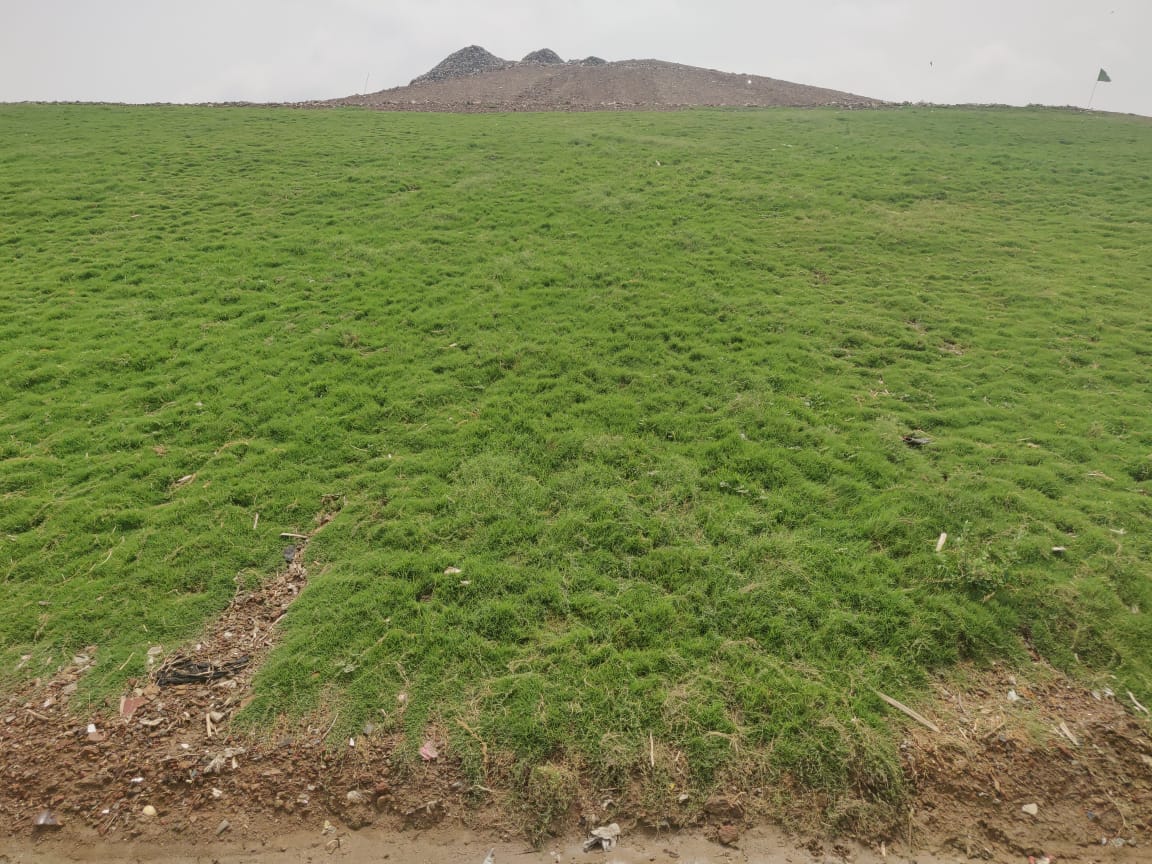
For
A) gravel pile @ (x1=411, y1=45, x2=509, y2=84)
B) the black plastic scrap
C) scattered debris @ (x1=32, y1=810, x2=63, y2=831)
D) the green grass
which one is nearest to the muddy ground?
scattered debris @ (x1=32, y1=810, x2=63, y2=831)

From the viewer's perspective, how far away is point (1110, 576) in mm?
7270

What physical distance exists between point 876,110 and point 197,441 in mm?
43328

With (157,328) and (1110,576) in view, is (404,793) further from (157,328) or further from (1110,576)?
(157,328)

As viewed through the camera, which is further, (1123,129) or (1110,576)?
(1123,129)

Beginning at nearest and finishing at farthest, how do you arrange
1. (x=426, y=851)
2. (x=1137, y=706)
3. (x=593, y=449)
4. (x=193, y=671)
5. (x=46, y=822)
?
(x=426, y=851) → (x=46, y=822) → (x=1137, y=706) → (x=193, y=671) → (x=593, y=449)

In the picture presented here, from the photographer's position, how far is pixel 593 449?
9633 mm

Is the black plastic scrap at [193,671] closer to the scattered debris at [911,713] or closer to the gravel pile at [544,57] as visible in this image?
the scattered debris at [911,713]

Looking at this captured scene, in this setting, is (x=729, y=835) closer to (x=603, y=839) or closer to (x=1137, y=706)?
(x=603, y=839)

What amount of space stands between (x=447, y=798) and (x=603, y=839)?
154 cm

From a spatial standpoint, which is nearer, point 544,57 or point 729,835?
point 729,835

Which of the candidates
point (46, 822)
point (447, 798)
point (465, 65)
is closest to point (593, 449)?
point (447, 798)

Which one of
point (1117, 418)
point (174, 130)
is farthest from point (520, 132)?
point (1117, 418)

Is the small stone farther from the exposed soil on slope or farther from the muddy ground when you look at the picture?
the exposed soil on slope

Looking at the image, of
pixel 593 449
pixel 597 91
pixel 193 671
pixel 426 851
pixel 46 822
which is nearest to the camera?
pixel 426 851
